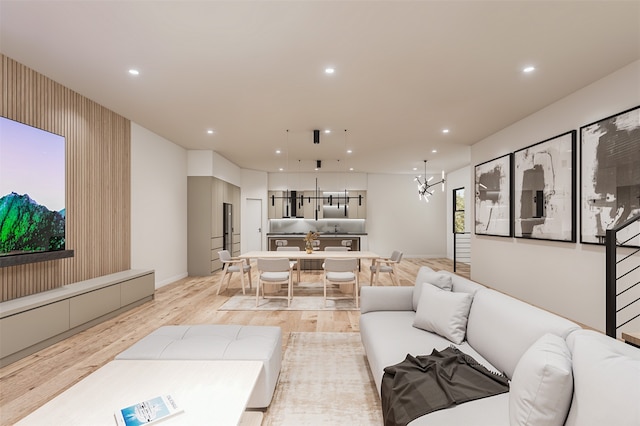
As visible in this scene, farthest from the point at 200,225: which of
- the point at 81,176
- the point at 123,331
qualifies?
the point at 123,331

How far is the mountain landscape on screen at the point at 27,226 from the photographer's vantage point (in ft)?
10.5

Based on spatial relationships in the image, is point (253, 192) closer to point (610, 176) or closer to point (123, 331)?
point (123, 331)

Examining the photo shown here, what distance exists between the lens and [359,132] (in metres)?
6.10

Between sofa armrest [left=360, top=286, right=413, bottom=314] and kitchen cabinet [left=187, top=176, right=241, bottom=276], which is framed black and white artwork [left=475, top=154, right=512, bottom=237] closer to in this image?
sofa armrest [left=360, top=286, right=413, bottom=314]

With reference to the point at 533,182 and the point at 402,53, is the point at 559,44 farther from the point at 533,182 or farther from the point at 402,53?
the point at 533,182

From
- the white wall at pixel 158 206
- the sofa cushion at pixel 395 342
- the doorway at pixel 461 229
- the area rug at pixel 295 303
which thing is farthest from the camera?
the doorway at pixel 461 229

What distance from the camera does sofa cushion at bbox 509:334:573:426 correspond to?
116 cm

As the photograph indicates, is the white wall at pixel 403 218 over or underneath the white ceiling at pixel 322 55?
underneath

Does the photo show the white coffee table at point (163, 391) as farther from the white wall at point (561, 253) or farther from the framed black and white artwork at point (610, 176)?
the white wall at point (561, 253)

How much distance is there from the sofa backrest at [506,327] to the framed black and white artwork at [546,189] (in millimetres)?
2898

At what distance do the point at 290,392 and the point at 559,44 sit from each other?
153 inches

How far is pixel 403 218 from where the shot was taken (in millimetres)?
11188

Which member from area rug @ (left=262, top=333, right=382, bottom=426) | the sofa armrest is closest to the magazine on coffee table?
area rug @ (left=262, top=333, right=382, bottom=426)

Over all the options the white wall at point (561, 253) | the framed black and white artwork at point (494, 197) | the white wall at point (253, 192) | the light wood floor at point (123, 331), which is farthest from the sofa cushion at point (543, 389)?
the white wall at point (253, 192)
